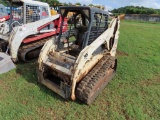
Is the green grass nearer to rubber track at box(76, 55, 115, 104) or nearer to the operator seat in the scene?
rubber track at box(76, 55, 115, 104)

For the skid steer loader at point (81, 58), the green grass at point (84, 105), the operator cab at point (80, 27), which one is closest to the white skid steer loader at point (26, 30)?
the green grass at point (84, 105)

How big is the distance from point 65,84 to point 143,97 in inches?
73.7

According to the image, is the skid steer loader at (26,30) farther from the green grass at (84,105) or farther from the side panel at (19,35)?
the green grass at (84,105)

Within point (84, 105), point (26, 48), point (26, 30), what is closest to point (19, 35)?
point (26, 30)

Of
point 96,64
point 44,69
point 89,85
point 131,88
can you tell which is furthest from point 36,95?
point 131,88

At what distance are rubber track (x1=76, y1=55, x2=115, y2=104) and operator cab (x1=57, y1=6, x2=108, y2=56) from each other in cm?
62

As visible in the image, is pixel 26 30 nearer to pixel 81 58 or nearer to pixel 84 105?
pixel 81 58

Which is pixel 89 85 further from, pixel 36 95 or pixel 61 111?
pixel 36 95

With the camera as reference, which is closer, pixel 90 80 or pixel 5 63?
pixel 90 80

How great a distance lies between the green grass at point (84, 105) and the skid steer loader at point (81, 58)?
21 centimetres

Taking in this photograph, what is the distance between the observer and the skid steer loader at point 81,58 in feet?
13.6

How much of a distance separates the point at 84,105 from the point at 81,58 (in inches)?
39.4

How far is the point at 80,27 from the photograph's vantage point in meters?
5.75

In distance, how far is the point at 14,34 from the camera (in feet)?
20.2
